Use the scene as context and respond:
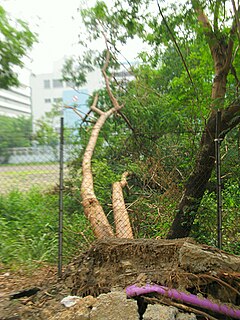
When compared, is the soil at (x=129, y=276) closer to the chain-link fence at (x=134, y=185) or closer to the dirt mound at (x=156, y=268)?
the dirt mound at (x=156, y=268)

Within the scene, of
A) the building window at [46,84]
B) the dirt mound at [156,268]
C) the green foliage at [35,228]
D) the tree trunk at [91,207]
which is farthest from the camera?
the building window at [46,84]

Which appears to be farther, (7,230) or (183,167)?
(183,167)

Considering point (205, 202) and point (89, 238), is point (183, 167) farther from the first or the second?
point (89, 238)

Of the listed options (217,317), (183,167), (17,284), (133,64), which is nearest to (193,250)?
(217,317)

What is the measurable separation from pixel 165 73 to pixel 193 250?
27.6ft

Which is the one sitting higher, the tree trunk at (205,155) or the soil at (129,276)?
the tree trunk at (205,155)

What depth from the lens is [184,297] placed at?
2.62 m

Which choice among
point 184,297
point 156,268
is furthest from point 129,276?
point 184,297

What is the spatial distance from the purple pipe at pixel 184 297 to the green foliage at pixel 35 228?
1.72 metres

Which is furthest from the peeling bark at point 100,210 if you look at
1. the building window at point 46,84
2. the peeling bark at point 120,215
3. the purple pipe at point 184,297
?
the building window at point 46,84

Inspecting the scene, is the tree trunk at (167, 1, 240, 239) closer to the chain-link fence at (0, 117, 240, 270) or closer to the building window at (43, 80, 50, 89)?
the chain-link fence at (0, 117, 240, 270)

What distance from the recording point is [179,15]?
15.1 feet

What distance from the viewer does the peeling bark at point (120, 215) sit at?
4590 millimetres

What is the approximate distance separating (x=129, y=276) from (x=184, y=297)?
1.81ft
